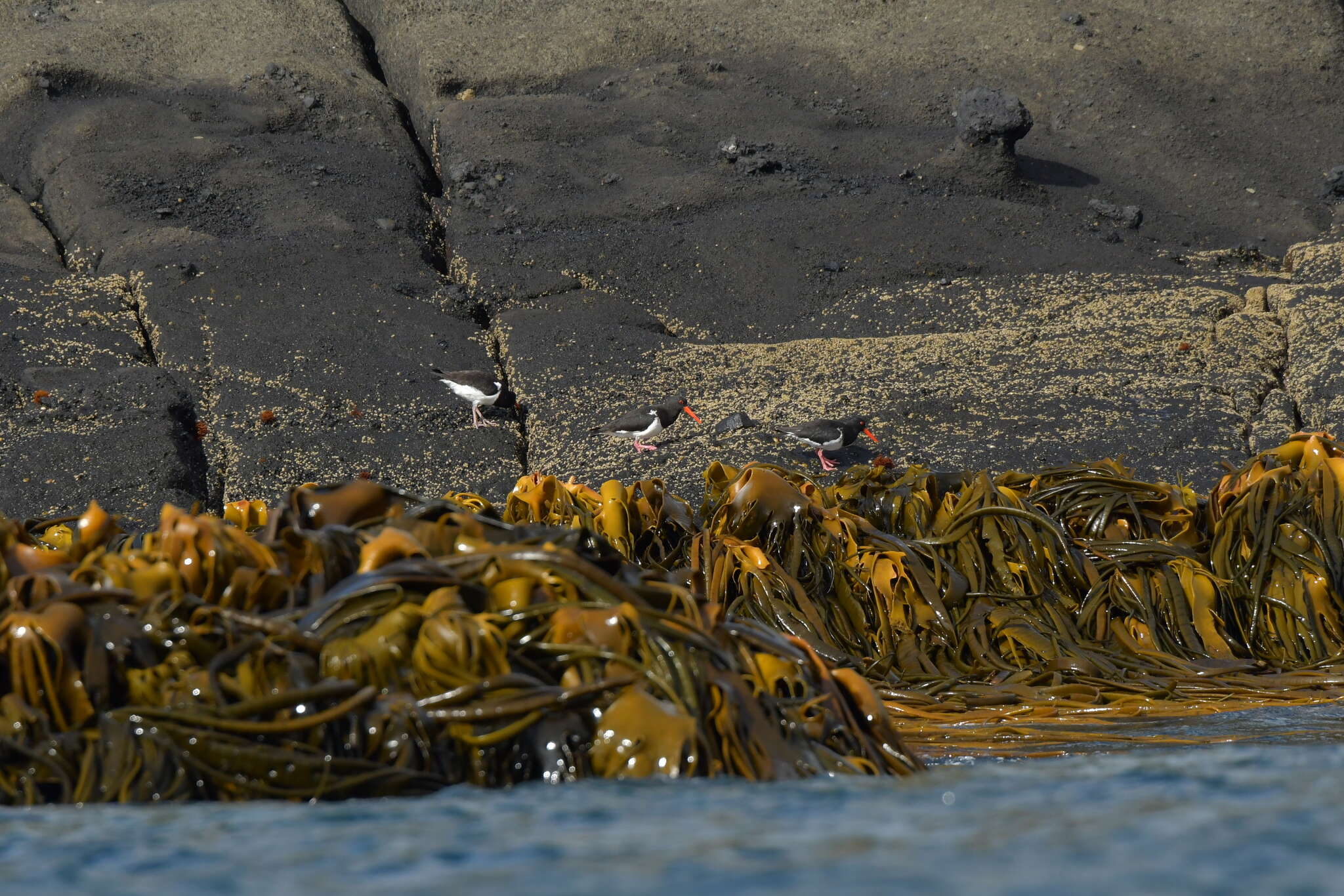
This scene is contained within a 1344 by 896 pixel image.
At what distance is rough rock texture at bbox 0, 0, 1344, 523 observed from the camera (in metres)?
8.57

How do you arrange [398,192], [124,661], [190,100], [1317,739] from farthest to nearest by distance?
1. [190,100]
2. [398,192]
3. [1317,739]
4. [124,661]

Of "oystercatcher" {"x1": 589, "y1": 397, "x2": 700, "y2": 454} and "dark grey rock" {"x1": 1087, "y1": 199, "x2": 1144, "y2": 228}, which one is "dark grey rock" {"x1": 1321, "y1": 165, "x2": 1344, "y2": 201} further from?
"oystercatcher" {"x1": 589, "y1": 397, "x2": 700, "y2": 454}

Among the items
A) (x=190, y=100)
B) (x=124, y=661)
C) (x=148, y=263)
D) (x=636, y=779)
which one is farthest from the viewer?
(x=190, y=100)

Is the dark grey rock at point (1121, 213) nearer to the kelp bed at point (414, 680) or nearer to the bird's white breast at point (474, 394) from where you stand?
the bird's white breast at point (474, 394)

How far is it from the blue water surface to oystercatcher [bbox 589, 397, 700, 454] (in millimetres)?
5680

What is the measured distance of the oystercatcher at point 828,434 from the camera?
26.3 feet

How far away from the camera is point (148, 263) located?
10219mm

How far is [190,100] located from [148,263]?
2.83 meters

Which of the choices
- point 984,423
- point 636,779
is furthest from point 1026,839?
point 984,423

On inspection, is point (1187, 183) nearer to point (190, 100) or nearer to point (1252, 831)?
point (190, 100)

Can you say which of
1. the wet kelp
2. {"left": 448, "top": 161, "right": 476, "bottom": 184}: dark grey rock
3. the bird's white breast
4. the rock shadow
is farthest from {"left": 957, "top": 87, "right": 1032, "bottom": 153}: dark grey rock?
the wet kelp

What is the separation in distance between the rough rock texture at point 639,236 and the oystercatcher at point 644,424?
0.15m

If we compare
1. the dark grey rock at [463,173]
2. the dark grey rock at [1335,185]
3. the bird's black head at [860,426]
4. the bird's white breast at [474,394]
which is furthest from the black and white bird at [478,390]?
the dark grey rock at [1335,185]

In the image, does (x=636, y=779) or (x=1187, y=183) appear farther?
(x=1187, y=183)
